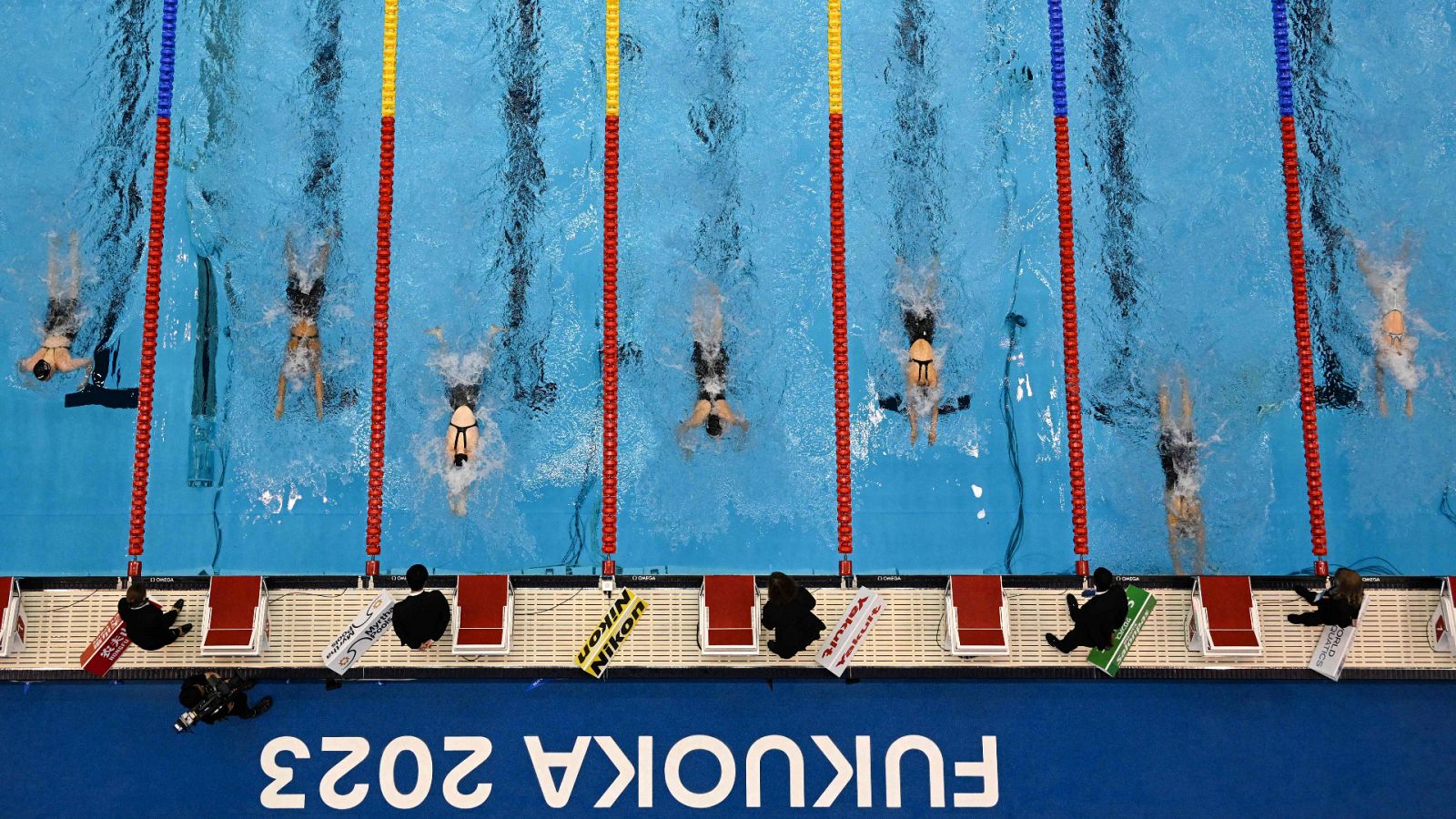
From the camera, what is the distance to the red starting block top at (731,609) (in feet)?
19.1

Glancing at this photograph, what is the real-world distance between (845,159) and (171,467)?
4550mm

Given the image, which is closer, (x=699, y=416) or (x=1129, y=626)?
(x=1129, y=626)

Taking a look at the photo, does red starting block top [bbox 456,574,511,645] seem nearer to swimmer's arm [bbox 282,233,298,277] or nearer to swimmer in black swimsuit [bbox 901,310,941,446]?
swimmer's arm [bbox 282,233,298,277]

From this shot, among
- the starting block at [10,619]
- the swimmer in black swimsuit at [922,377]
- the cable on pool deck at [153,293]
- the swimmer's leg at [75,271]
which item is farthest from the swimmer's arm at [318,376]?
the swimmer in black swimsuit at [922,377]

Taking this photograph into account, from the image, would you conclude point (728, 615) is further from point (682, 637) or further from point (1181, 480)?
point (1181, 480)

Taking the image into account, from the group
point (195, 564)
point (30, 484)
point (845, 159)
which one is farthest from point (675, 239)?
point (30, 484)

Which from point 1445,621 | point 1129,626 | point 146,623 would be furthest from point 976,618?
point 146,623

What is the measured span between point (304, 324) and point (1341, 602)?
6.19m

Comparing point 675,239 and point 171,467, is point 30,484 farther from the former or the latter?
point 675,239

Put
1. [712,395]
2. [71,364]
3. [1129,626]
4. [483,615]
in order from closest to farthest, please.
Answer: [1129,626], [483,615], [71,364], [712,395]

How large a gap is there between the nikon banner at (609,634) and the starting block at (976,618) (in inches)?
70.2

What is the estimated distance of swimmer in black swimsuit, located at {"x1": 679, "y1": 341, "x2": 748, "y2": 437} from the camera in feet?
20.7

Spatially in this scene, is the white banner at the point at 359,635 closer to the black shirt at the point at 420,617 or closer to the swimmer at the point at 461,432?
the black shirt at the point at 420,617

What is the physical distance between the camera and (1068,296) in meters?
6.41
